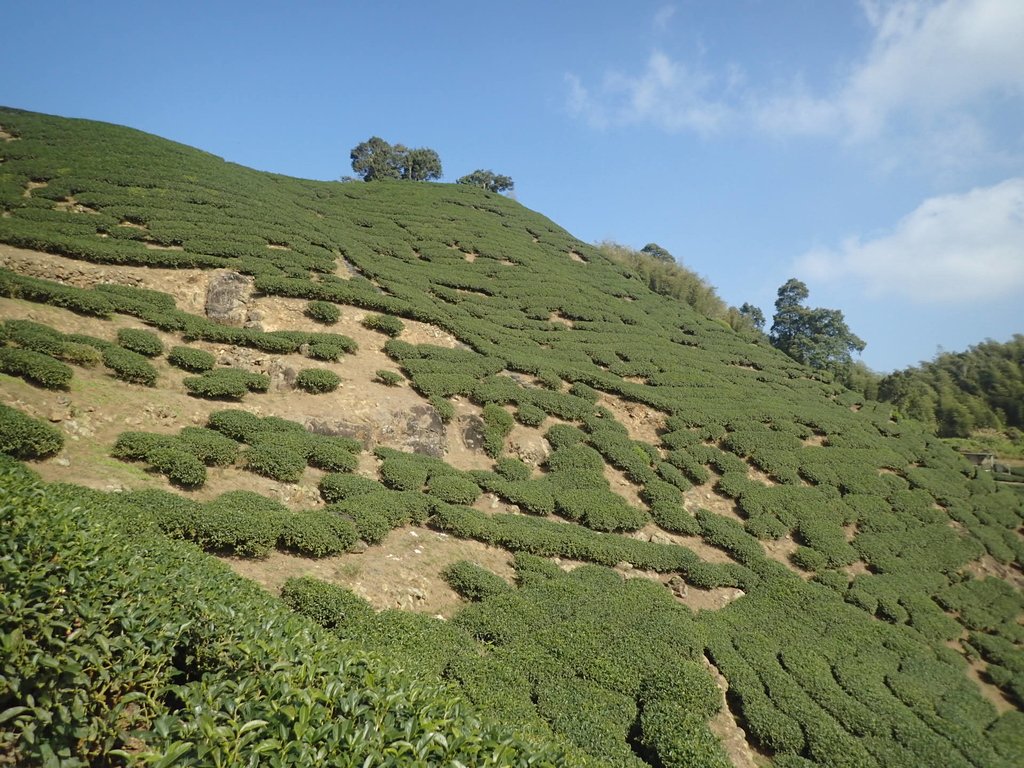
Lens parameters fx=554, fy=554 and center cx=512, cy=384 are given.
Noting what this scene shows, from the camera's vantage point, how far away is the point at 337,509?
11.1 metres

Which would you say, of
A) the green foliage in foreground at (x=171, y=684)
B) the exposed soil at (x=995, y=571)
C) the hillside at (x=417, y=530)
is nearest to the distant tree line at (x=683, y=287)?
the hillside at (x=417, y=530)

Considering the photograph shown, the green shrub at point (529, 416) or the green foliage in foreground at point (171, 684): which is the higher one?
the green shrub at point (529, 416)

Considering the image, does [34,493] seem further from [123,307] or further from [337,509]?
[123,307]

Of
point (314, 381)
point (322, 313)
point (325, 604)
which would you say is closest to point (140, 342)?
point (314, 381)

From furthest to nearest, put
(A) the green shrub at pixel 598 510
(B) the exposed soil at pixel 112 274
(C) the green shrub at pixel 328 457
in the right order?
(B) the exposed soil at pixel 112 274, (A) the green shrub at pixel 598 510, (C) the green shrub at pixel 328 457

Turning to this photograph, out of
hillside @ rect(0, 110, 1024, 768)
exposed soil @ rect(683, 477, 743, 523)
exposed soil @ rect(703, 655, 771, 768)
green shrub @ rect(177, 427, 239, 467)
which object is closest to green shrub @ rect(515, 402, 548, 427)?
hillside @ rect(0, 110, 1024, 768)

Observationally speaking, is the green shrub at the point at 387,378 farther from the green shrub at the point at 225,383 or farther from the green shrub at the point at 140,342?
the green shrub at the point at 140,342

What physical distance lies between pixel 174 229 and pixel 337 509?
49.6 feet

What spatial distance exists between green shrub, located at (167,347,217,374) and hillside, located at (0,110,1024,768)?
0.17 ft

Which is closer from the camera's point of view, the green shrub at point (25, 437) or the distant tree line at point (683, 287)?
the green shrub at point (25, 437)

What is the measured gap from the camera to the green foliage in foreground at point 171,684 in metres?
3.29

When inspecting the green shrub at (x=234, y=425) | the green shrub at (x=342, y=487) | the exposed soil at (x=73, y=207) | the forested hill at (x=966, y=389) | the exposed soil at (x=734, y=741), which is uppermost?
the forested hill at (x=966, y=389)

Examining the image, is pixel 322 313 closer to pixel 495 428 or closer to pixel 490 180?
pixel 495 428

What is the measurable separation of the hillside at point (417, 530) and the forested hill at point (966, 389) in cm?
1710
